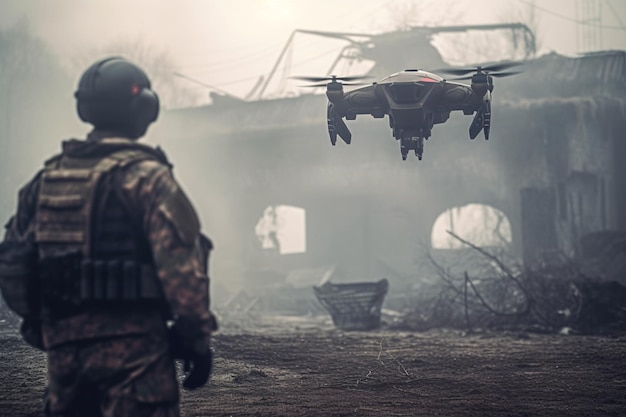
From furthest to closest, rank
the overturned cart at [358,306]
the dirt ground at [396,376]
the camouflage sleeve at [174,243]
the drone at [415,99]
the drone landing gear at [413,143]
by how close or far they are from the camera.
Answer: the overturned cart at [358,306], the drone landing gear at [413,143], the dirt ground at [396,376], the drone at [415,99], the camouflage sleeve at [174,243]

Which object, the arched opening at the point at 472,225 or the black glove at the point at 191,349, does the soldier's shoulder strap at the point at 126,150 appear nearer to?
the black glove at the point at 191,349

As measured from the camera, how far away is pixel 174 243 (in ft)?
9.98

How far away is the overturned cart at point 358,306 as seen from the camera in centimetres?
1434

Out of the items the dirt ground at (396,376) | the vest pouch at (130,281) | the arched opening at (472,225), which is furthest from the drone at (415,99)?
the arched opening at (472,225)

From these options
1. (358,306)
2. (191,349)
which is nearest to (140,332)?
(191,349)

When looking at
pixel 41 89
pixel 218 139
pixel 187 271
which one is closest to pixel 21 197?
pixel 187 271

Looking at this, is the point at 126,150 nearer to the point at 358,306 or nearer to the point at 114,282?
the point at 114,282

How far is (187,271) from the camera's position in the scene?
9.98ft

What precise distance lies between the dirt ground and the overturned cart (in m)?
1.56

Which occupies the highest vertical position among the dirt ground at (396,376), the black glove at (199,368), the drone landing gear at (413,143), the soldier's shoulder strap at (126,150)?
the drone landing gear at (413,143)

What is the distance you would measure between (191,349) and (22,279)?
0.77 meters

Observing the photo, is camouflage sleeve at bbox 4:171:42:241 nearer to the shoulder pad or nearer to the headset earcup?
the headset earcup

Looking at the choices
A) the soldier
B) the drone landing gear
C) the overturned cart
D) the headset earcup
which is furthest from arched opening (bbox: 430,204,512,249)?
the soldier

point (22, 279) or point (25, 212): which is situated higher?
point (25, 212)
